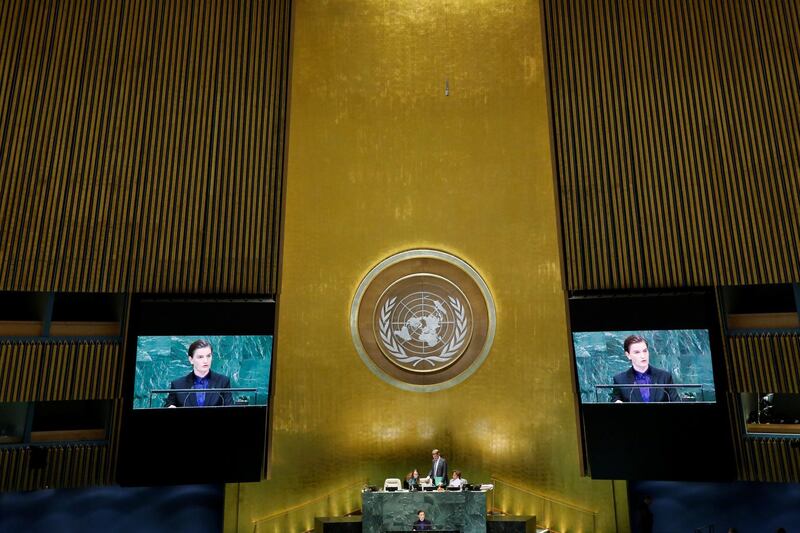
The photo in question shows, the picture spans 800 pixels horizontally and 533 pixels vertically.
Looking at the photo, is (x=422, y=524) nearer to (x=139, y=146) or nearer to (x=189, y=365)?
(x=189, y=365)

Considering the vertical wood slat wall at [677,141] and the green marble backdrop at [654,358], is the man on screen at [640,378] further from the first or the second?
the vertical wood slat wall at [677,141]

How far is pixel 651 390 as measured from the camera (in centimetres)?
794

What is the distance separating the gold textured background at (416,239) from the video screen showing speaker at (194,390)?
875mm

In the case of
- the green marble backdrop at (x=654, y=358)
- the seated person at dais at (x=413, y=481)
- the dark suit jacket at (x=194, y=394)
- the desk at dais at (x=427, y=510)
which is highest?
the green marble backdrop at (x=654, y=358)

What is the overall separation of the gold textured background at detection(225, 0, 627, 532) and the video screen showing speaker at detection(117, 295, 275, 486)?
0.87 metres

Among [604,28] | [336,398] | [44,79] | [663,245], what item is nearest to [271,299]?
[336,398]

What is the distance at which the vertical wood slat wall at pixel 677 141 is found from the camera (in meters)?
8.10

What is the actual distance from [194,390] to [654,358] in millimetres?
6206

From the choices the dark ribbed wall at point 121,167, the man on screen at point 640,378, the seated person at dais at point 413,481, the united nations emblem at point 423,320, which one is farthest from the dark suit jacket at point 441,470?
the dark ribbed wall at point 121,167

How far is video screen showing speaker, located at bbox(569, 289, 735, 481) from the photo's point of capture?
7.76 m

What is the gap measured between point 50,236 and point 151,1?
388cm

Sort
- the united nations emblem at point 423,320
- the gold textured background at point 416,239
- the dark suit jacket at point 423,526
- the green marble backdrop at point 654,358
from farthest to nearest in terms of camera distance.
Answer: the united nations emblem at point 423,320 < the gold textured background at point 416,239 < the green marble backdrop at point 654,358 < the dark suit jacket at point 423,526


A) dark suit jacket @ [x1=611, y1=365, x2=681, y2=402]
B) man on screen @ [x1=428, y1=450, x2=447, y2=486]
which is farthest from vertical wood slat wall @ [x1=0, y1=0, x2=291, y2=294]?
dark suit jacket @ [x1=611, y1=365, x2=681, y2=402]

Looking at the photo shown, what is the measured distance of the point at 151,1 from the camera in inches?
358
